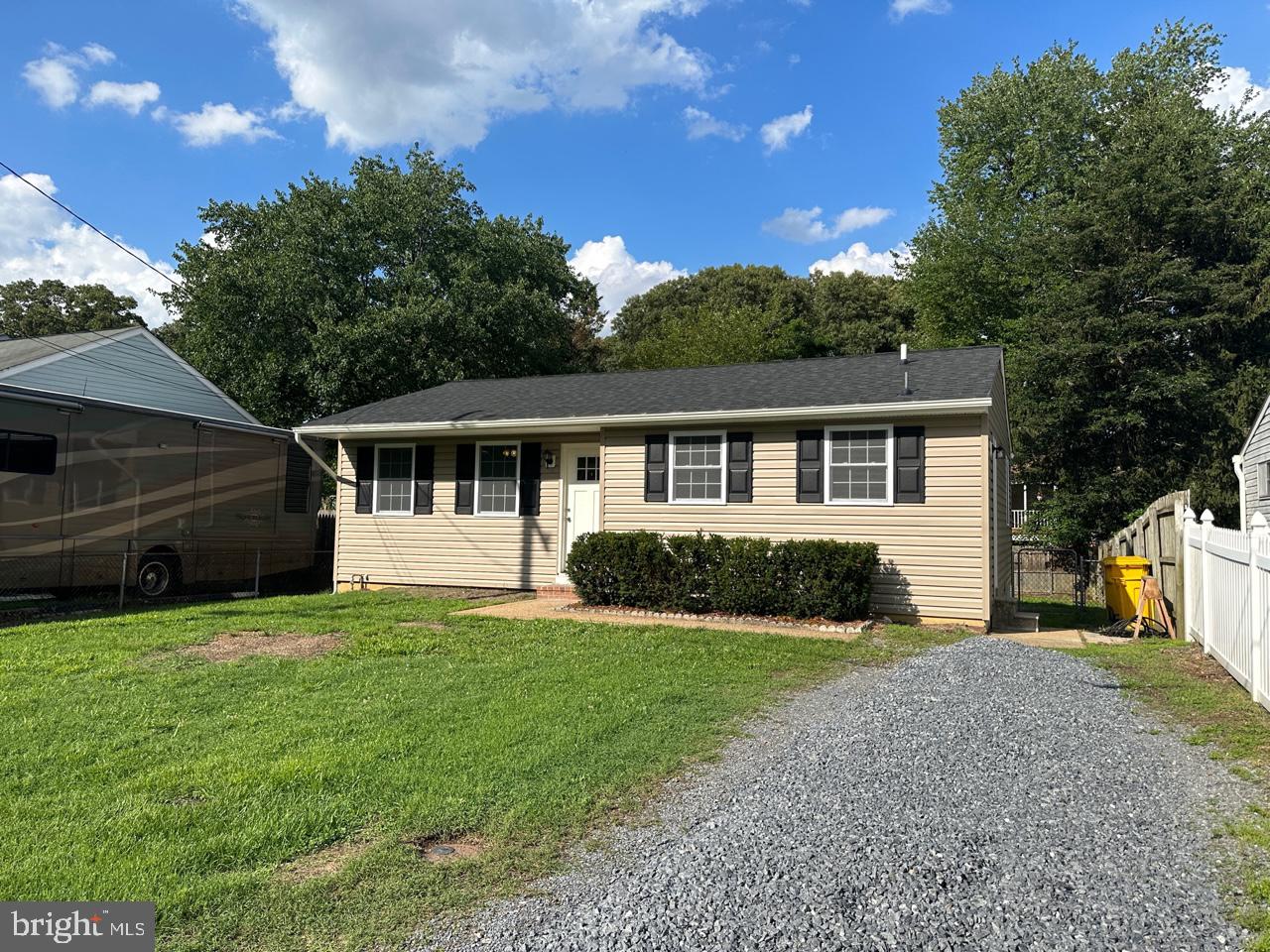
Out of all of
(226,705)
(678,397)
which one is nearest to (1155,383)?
(678,397)

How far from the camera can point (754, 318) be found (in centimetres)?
3291

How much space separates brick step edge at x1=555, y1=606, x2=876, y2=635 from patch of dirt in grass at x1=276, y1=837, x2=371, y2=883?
708cm

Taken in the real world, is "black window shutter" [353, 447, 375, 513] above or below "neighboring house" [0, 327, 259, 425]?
below

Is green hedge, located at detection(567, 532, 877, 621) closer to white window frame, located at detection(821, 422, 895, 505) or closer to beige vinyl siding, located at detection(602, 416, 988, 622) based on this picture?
beige vinyl siding, located at detection(602, 416, 988, 622)

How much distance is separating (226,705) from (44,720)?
1018 mm

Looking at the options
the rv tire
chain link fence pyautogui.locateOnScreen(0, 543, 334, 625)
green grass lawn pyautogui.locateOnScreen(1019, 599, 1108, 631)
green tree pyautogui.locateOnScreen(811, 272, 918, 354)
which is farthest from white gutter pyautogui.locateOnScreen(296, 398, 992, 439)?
green tree pyautogui.locateOnScreen(811, 272, 918, 354)

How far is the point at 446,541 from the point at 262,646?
17.8 feet

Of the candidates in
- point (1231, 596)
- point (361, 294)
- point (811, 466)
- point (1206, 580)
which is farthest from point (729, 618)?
point (361, 294)

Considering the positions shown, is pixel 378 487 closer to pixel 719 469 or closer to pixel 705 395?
pixel 705 395

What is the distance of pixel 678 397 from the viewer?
1232cm

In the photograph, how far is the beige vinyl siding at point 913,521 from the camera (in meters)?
9.92

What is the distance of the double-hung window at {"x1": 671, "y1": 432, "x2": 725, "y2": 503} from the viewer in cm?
1148

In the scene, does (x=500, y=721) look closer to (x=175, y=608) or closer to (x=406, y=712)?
(x=406, y=712)

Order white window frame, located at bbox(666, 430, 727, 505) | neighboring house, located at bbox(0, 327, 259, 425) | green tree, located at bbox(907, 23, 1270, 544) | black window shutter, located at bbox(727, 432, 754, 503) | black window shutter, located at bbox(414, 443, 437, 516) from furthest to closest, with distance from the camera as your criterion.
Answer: green tree, located at bbox(907, 23, 1270, 544)
neighboring house, located at bbox(0, 327, 259, 425)
black window shutter, located at bbox(414, 443, 437, 516)
white window frame, located at bbox(666, 430, 727, 505)
black window shutter, located at bbox(727, 432, 754, 503)
